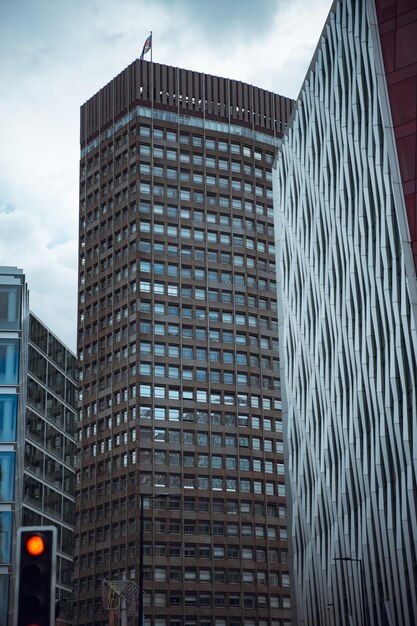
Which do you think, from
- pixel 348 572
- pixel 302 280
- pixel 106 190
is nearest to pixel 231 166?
pixel 106 190

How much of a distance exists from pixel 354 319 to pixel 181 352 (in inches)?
2158

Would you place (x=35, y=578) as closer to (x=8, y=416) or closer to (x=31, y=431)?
(x=8, y=416)

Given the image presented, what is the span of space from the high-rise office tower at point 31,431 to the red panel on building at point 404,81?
25.7 metres

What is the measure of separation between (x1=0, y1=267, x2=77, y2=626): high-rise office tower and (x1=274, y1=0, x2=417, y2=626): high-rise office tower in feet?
65.0

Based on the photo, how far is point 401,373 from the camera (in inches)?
2825

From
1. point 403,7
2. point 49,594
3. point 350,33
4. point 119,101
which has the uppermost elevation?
point 119,101

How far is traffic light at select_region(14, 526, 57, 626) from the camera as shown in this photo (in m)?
11.2

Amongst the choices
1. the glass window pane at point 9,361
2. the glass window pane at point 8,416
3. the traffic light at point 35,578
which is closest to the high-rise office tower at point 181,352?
the glass window pane at point 8,416

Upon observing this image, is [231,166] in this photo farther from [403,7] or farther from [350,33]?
[403,7]

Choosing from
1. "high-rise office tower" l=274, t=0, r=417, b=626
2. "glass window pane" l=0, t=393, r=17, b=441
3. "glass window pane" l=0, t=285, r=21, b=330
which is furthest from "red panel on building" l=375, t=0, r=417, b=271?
"glass window pane" l=0, t=393, r=17, b=441

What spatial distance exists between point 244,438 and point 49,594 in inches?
4834

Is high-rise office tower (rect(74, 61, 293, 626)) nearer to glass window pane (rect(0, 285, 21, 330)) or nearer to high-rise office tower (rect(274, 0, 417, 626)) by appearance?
high-rise office tower (rect(274, 0, 417, 626))

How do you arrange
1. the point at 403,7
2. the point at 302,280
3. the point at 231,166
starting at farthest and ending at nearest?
the point at 231,166 → the point at 302,280 → the point at 403,7

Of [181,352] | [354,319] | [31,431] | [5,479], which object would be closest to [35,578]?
[5,479]
